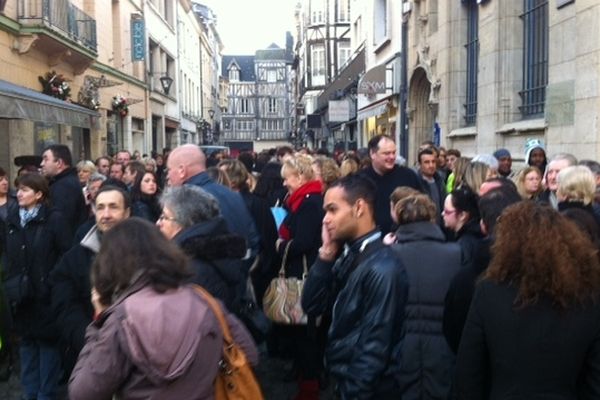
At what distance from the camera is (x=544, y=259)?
300 cm

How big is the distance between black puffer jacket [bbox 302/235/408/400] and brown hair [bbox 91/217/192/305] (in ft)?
2.79

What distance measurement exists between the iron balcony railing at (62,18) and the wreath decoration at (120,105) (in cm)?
344

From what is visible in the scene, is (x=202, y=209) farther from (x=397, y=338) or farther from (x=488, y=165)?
(x=488, y=165)

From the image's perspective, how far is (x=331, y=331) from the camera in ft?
11.6

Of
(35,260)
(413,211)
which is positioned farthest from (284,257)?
(413,211)

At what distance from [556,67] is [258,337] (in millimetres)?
7008

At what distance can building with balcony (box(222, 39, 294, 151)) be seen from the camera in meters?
108

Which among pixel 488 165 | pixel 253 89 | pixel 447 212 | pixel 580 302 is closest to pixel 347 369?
pixel 580 302

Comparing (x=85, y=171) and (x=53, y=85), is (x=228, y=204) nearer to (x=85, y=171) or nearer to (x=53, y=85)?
(x=85, y=171)

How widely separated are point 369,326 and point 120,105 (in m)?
22.1

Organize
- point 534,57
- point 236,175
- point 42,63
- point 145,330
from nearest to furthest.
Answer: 1. point 145,330
2. point 236,175
3. point 534,57
4. point 42,63

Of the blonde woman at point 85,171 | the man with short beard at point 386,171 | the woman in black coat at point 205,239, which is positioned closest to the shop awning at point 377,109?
the blonde woman at point 85,171

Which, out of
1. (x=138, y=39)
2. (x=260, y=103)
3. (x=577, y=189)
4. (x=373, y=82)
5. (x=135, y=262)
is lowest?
(x=135, y=262)

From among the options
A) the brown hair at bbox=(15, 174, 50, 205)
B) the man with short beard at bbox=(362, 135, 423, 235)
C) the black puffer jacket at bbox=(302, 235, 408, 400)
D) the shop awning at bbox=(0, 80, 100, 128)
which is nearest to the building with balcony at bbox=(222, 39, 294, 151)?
the shop awning at bbox=(0, 80, 100, 128)
